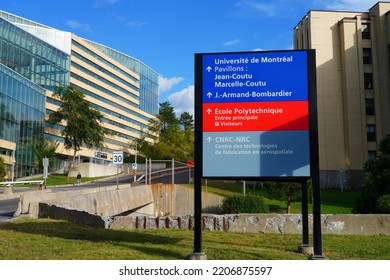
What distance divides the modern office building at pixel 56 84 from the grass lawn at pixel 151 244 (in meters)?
47.7

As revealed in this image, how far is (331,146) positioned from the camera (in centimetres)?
5497

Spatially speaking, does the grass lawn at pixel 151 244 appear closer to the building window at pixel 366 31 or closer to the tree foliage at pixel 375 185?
the tree foliage at pixel 375 185

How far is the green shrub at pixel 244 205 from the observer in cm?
2717

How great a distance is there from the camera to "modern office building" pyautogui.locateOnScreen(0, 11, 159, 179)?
59.8 metres

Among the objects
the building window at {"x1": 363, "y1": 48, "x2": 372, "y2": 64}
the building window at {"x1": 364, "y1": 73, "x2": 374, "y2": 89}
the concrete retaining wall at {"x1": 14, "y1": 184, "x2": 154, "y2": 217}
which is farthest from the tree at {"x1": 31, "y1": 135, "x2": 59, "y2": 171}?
the building window at {"x1": 363, "y1": 48, "x2": 372, "y2": 64}

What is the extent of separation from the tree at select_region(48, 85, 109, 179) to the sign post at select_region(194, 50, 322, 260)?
211 feet

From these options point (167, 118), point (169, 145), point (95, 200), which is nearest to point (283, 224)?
point (95, 200)

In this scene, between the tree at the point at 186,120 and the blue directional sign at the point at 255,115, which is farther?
the tree at the point at 186,120

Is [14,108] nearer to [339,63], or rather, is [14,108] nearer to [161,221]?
[339,63]

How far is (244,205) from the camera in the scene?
27672 mm

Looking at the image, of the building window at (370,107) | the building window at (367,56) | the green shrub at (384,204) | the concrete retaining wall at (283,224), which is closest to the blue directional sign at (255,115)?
the concrete retaining wall at (283,224)

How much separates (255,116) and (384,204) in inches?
503

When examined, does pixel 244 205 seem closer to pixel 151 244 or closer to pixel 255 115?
pixel 151 244

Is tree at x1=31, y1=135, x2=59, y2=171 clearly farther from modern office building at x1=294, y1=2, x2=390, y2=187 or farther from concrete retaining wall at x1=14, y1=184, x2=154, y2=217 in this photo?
modern office building at x1=294, y1=2, x2=390, y2=187
